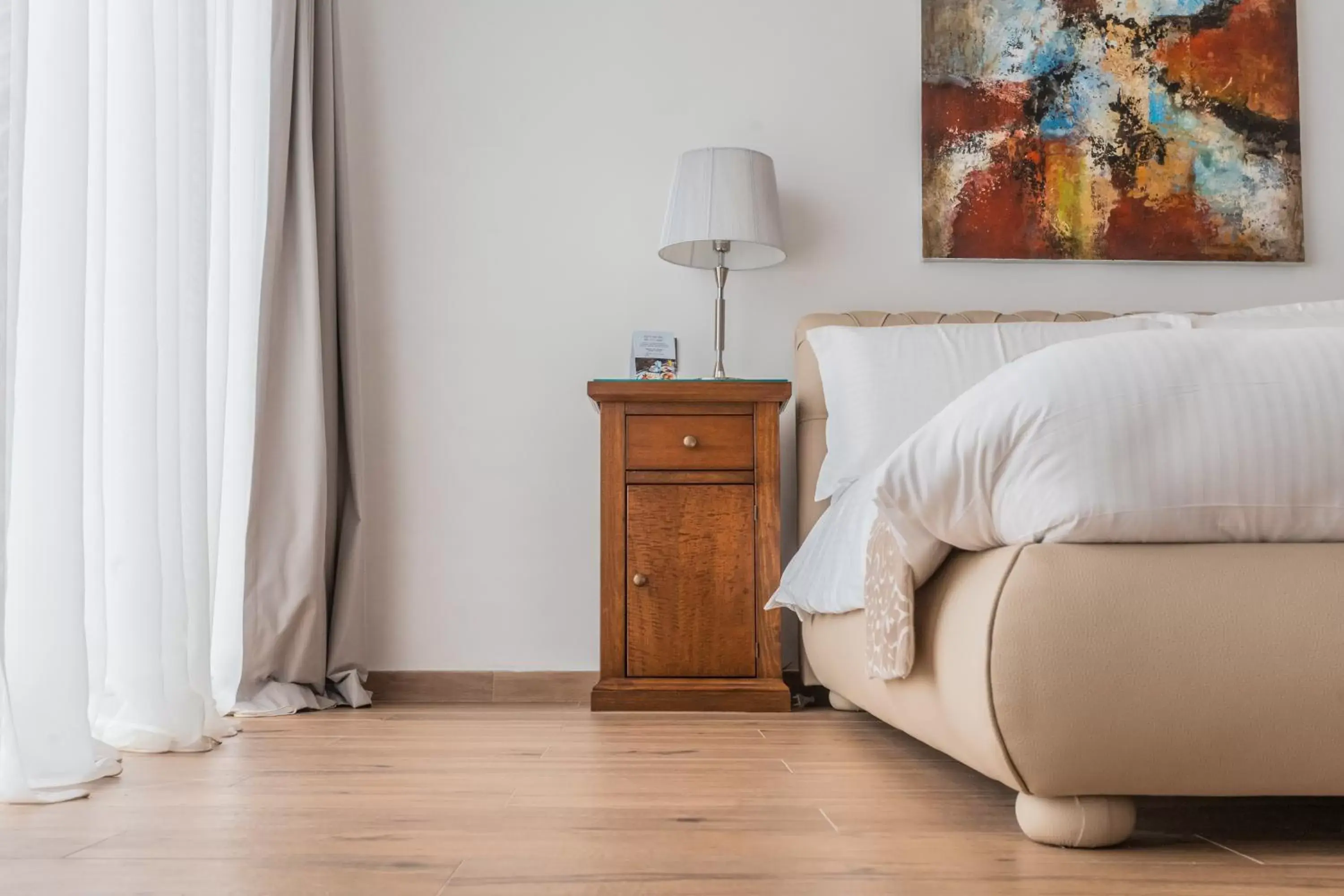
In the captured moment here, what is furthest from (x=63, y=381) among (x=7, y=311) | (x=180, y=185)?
(x=180, y=185)

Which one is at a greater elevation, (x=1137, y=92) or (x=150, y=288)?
(x=1137, y=92)

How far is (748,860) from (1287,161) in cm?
274

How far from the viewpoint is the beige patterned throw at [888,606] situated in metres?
1.31

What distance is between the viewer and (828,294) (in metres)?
2.95

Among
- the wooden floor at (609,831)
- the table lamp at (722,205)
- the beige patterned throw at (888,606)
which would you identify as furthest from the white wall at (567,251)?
the beige patterned throw at (888,606)

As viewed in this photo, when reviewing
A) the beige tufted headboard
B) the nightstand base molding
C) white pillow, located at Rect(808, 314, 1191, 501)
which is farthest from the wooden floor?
the beige tufted headboard

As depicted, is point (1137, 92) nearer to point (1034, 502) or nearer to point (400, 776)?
point (1034, 502)

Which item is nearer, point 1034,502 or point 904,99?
point 1034,502

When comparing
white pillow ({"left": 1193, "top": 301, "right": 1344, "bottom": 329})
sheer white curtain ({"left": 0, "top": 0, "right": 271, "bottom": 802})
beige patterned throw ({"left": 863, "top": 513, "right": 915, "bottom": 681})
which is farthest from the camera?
white pillow ({"left": 1193, "top": 301, "right": 1344, "bottom": 329})

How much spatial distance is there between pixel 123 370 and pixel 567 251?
1317 mm

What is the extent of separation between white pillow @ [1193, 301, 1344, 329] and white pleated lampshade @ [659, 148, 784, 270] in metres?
1.01

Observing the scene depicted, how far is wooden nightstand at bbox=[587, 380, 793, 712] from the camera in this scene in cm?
243

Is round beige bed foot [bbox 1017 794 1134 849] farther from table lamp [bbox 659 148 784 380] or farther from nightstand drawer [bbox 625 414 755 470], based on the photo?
table lamp [bbox 659 148 784 380]

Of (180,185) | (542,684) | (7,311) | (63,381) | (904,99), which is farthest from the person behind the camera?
(904,99)
